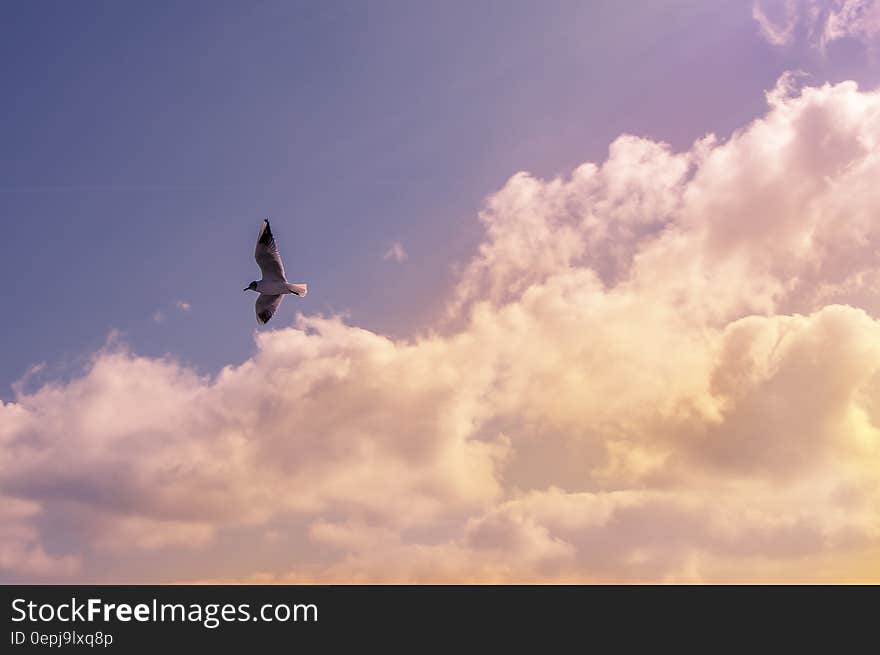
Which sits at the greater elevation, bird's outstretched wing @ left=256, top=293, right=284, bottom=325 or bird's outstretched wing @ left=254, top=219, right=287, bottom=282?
bird's outstretched wing @ left=254, top=219, right=287, bottom=282

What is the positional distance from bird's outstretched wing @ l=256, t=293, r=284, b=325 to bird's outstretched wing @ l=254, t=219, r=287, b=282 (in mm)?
3587

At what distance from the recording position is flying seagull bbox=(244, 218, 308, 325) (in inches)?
4414

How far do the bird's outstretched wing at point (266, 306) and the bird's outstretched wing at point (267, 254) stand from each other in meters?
3.59

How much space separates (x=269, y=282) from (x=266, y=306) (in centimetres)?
341

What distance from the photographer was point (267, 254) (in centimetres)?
11244

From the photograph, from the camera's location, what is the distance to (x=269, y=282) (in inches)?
4496

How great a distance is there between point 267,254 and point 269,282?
387 cm

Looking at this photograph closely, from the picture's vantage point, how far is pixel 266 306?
115562 millimetres
